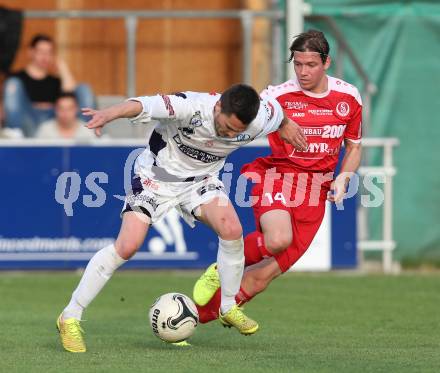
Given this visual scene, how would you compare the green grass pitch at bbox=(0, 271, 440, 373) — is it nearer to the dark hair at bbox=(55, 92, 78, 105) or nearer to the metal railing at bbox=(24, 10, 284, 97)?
→ the dark hair at bbox=(55, 92, 78, 105)

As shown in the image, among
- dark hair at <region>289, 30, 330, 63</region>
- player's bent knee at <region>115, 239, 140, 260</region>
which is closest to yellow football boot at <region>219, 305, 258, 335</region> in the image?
player's bent knee at <region>115, 239, 140, 260</region>

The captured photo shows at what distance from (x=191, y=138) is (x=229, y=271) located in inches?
38.1

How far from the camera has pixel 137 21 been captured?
1565cm

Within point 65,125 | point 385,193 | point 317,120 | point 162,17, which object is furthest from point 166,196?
point 162,17

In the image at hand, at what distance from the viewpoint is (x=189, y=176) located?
8070mm

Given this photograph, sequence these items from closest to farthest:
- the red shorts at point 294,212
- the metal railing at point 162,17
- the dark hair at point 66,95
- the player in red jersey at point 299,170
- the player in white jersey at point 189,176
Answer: the player in white jersey at point 189,176 → the player in red jersey at point 299,170 → the red shorts at point 294,212 → the dark hair at point 66,95 → the metal railing at point 162,17

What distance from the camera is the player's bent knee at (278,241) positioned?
8.62m

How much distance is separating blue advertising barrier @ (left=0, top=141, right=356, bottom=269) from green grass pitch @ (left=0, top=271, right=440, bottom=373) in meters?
0.24

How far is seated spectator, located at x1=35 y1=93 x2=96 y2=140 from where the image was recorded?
525 inches

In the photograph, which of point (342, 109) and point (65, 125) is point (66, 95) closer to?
point (65, 125)

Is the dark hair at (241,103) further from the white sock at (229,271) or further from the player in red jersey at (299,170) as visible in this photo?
the player in red jersey at (299,170)

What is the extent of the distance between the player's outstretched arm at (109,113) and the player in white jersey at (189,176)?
1 cm

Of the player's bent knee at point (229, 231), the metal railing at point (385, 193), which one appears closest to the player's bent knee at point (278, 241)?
the player's bent knee at point (229, 231)

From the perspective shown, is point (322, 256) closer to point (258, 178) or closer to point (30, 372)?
point (258, 178)
